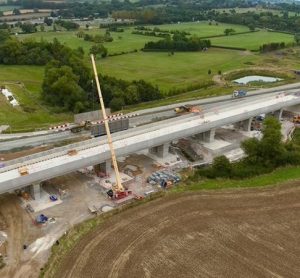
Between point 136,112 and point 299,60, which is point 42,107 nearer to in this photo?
point 136,112

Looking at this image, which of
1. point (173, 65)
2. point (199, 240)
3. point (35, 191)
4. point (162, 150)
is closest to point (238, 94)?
point (162, 150)

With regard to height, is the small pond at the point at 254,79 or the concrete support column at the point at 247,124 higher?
the concrete support column at the point at 247,124

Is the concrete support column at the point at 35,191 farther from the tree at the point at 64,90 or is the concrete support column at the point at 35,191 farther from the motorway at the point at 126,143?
the tree at the point at 64,90

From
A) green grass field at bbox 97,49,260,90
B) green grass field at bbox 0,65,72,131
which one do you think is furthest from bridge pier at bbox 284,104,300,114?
green grass field at bbox 0,65,72,131

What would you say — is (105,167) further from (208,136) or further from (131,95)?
(131,95)

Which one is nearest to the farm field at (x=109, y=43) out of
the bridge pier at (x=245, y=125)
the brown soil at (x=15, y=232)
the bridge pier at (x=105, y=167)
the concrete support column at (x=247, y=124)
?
the bridge pier at (x=245, y=125)
